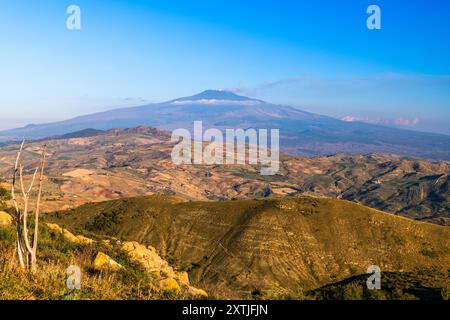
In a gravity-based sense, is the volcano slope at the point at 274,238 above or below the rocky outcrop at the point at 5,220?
below

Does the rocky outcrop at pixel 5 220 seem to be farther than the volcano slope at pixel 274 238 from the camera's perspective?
No

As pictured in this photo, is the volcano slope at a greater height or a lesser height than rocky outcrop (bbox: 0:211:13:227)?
lesser

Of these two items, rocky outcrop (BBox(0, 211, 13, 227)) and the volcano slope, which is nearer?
rocky outcrop (BBox(0, 211, 13, 227))

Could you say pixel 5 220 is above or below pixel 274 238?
above

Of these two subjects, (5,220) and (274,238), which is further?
(274,238)
